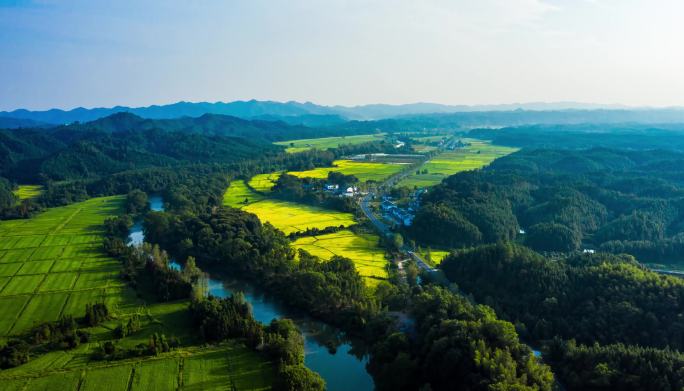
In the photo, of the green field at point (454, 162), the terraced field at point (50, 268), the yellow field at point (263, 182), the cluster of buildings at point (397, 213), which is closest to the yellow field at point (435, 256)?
the cluster of buildings at point (397, 213)

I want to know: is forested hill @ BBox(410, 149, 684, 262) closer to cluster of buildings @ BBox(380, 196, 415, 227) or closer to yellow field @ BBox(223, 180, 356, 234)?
cluster of buildings @ BBox(380, 196, 415, 227)

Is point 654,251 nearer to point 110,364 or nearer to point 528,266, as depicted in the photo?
point 528,266

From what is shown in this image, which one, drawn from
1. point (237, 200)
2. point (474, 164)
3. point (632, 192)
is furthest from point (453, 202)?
point (474, 164)

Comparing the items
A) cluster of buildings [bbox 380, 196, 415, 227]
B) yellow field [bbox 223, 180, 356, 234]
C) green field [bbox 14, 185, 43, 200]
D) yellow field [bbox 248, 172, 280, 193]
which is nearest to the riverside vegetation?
yellow field [bbox 223, 180, 356, 234]

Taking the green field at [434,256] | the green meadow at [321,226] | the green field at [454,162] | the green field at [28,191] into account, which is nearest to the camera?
the green meadow at [321,226]

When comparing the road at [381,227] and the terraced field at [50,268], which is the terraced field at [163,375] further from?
the road at [381,227]

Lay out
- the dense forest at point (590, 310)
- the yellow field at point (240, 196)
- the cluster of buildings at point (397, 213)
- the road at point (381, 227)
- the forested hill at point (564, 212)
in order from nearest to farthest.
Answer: the dense forest at point (590, 310) < the road at point (381, 227) < the forested hill at point (564, 212) < the cluster of buildings at point (397, 213) < the yellow field at point (240, 196)
